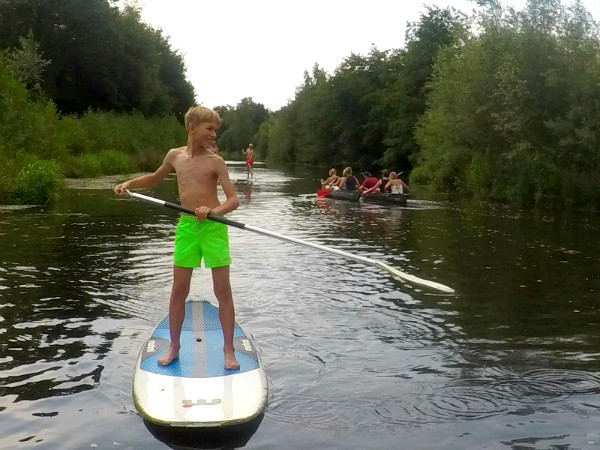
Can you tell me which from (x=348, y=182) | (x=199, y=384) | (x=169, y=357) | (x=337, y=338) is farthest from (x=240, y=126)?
(x=199, y=384)

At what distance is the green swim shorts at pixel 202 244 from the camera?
5777 mm

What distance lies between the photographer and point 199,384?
17.4 feet

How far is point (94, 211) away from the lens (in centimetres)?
1888

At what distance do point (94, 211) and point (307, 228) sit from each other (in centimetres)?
596

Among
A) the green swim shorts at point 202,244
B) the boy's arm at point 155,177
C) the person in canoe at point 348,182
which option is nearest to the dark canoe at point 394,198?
the person in canoe at point 348,182

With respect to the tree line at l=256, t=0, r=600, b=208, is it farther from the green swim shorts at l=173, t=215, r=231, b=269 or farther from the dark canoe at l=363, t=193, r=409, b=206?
the green swim shorts at l=173, t=215, r=231, b=269

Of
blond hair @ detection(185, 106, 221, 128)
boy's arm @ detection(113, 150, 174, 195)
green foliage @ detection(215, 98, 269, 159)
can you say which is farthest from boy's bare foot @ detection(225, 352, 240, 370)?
green foliage @ detection(215, 98, 269, 159)

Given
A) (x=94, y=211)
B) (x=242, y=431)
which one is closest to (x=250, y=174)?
(x=94, y=211)

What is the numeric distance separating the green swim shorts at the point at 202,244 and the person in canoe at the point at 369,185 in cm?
2002

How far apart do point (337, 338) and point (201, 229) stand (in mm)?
2337

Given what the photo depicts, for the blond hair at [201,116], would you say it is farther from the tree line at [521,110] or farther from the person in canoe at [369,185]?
the tree line at [521,110]

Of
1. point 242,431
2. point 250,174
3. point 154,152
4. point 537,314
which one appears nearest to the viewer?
point 242,431

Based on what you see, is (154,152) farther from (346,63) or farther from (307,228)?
(346,63)

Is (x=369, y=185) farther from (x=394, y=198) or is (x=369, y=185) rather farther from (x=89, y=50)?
(x=89, y=50)
